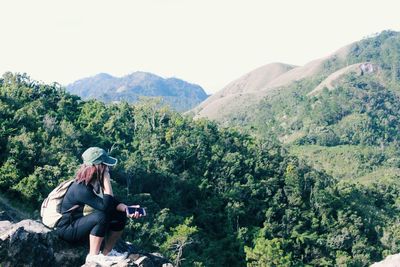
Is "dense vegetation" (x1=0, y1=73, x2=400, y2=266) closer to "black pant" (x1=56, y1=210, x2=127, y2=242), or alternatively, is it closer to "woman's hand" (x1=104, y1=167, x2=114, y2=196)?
"black pant" (x1=56, y1=210, x2=127, y2=242)

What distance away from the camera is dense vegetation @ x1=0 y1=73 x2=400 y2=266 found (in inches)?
1438

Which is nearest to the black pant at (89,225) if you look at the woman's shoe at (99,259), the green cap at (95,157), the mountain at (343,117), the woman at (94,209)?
the woman at (94,209)

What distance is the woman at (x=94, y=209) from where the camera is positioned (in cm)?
648

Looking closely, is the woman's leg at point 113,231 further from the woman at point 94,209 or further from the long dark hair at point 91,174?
the long dark hair at point 91,174

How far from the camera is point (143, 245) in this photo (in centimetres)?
3475

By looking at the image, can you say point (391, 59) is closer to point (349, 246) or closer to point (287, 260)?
point (349, 246)

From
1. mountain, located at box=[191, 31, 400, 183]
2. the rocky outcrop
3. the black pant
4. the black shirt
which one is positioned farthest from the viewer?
mountain, located at box=[191, 31, 400, 183]

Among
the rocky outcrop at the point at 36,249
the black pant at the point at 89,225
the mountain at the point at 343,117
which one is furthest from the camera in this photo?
the mountain at the point at 343,117

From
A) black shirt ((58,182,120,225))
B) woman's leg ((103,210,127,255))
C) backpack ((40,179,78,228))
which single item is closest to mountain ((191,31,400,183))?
woman's leg ((103,210,127,255))

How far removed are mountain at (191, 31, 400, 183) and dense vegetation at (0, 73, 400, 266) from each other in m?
26.9

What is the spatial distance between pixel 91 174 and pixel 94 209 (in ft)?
2.07

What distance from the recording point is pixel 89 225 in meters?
6.61

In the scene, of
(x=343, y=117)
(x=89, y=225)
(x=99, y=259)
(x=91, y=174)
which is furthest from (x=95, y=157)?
(x=343, y=117)

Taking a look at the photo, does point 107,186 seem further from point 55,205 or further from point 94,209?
point 55,205
